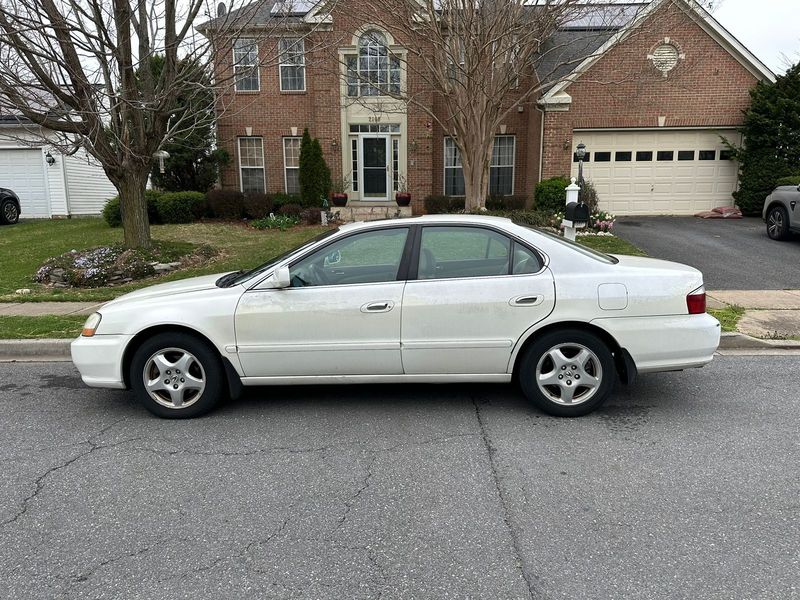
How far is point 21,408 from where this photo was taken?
16.7 ft

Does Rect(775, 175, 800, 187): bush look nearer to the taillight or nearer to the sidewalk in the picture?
the sidewalk

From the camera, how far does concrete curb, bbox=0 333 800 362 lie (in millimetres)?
6559

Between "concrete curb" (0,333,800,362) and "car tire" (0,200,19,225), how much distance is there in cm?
1542

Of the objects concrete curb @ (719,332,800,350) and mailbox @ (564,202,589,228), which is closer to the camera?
concrete curb @ (719,332,800,350)

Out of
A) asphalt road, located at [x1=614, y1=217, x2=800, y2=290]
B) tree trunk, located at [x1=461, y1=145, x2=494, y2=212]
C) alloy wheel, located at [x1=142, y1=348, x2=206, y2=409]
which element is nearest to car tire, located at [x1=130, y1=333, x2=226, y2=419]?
alloy wheel, located at [x1=142, y1=348, x2=206, y2=409]

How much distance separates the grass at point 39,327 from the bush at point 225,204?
33.9 feet

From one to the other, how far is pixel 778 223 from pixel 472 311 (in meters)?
11.3

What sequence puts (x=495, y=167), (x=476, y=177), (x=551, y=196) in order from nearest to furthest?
(x=476, y=177), (x=551, y=196), (x=495, y=167)

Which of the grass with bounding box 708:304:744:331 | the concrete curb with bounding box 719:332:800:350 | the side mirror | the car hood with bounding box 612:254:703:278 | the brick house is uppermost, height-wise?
the brick house

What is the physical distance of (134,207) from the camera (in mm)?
11078

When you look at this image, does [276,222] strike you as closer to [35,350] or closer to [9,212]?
[9,212]

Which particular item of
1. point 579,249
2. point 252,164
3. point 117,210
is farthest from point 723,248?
point 117,210

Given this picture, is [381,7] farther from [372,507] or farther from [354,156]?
[372,507]

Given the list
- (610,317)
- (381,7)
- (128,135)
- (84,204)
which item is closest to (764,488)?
(610,317)
